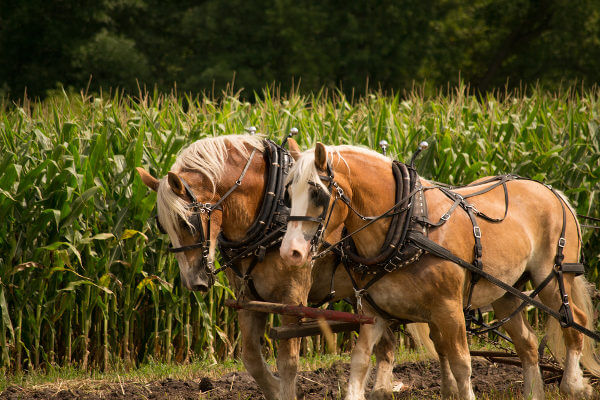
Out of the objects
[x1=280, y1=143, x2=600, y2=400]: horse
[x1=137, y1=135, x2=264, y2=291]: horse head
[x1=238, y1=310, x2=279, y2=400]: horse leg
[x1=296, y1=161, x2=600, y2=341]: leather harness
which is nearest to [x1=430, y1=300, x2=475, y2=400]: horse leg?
[x1=280, y1=143, x2=600, y2=400]: horse

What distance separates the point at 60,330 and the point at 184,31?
602 inches

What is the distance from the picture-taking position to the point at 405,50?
19.4 meters

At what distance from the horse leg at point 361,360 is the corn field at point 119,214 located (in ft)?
7.36

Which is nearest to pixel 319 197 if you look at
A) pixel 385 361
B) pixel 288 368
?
pixel 288 368

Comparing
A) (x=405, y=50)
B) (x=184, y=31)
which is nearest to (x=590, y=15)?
(x=405, y=50)

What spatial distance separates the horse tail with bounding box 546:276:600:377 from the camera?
4691mm

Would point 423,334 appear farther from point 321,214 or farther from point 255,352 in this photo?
point 321,214

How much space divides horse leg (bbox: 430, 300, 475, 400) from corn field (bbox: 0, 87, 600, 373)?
2.57 meters

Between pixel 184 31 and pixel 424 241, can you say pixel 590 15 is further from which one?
pixel 424 241

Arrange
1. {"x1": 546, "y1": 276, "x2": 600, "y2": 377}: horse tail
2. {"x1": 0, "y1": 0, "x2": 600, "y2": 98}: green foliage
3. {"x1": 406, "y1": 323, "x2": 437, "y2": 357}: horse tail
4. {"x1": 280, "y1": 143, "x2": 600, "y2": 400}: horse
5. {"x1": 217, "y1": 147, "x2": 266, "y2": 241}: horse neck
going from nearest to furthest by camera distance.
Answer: {"x1": 280, "y1": 143, "x2": 600, "y2": 400}: horse < {"x1": 217, "y1": 147, "x2": 266, "y2": 241}: horse neck < {"x1": 546, "y1": 276, "x2": 600, "y2": 377}: horse tail < {"x1": 406, "y1": 323, "x2": 437, "y2": 357}: horse tail < {"x1": 0, "y1": 0, "x2": 600, "y2": 98}: green foliage

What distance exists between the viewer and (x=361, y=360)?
12.5ft

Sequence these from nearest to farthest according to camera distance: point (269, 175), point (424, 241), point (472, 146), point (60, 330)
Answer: point (424, 241) < point (269, 175) < point (60, 330) < point (472, 146)

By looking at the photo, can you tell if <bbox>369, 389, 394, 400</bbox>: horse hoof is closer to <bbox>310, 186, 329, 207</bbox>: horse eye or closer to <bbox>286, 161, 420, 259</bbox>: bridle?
<bbox>286, 161, 420, 259</bbox>: bridle

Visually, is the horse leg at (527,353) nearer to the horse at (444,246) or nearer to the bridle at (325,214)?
the horse at (444,246)
